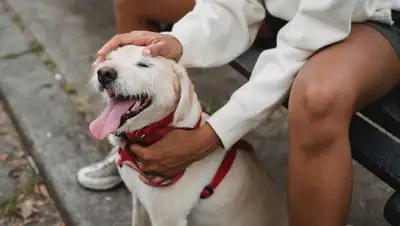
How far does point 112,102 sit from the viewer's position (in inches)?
48.5

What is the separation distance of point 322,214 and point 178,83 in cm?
38

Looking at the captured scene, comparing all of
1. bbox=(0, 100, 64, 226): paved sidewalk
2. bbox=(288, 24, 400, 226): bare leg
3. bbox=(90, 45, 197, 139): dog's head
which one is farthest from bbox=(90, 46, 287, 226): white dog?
bbox=(0, 100, 64, 226): paved sidewalk

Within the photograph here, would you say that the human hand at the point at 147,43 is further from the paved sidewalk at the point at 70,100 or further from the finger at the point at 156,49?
the paved sidewalk at the point at 70,100

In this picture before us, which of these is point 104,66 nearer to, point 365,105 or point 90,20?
point 365,105

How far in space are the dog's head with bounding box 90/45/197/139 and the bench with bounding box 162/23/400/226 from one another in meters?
0.29

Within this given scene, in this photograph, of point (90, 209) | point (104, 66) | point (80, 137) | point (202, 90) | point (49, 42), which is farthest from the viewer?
point (49, 42)

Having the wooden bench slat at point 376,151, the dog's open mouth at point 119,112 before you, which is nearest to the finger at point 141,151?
the dog's open mouth at point 119,112

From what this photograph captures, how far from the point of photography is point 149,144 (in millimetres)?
1329

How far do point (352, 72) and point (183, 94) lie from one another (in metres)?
0.33

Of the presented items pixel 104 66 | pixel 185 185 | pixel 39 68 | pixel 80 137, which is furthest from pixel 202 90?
pixel 104 66

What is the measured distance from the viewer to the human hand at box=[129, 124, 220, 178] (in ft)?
4.28

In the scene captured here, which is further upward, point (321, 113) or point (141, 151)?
point (321, 113)

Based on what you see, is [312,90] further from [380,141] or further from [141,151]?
[141,151]

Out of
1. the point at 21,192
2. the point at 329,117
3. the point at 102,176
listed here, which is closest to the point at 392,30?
the point at 329,117
